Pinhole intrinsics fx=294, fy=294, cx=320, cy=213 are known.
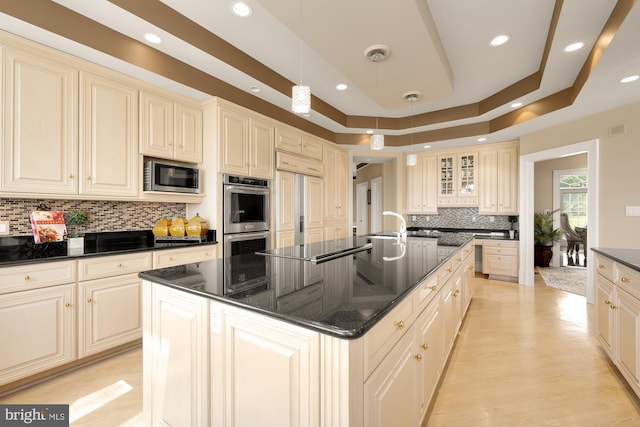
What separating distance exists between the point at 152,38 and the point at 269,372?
2.71 meters

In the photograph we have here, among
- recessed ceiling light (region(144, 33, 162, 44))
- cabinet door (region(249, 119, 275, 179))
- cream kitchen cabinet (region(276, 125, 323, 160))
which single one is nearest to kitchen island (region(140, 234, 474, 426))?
recessed ceiling light (region(144, 33, 162, 44))

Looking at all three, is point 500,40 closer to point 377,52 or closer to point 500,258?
point 377,52

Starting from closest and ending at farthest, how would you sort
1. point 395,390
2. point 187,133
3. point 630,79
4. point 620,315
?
point 395,390 → point 620,315 → point 630,79 → point 187,133

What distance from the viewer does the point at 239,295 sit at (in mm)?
1104

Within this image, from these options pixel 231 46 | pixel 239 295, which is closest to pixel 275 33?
pixel 231 46

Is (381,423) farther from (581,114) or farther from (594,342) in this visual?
(581,114)

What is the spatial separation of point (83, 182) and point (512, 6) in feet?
12.2

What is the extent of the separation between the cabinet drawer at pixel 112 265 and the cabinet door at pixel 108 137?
1.95 ft

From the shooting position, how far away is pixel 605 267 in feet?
7.42

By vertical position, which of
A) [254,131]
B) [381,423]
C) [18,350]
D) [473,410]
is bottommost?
[473,410]

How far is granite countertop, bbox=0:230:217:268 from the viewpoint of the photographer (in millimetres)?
2053

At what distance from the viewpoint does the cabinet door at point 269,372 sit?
3.02 feet

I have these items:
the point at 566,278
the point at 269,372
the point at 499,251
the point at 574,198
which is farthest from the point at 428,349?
the point at 574,198

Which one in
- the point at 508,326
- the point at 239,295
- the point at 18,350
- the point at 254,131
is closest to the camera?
the point at 239,295
